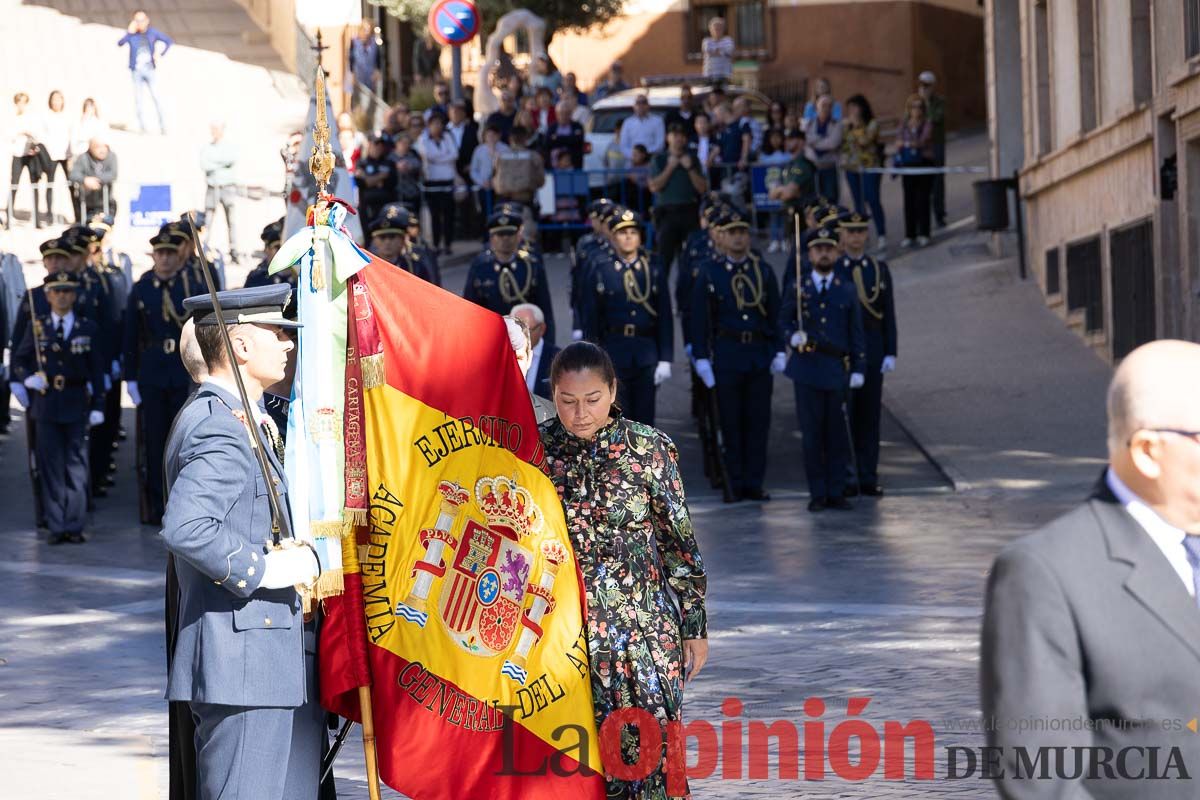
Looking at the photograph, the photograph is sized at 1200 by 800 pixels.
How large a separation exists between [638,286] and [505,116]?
12.0 meters

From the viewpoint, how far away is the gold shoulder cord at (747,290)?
14484mm

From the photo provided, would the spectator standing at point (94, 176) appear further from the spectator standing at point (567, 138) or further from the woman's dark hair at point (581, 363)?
the woman's dark hair at point (581, 363)

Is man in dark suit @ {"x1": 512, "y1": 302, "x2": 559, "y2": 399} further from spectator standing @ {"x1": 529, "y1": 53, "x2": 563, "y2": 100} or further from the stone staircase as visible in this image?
spectator standing @ {"x1": 529, "y1": 53, "x2": 563, "y2": 100}

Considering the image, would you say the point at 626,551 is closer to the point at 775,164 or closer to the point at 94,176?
the point at 775,164

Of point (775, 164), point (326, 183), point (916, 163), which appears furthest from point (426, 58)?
point (326, 183)

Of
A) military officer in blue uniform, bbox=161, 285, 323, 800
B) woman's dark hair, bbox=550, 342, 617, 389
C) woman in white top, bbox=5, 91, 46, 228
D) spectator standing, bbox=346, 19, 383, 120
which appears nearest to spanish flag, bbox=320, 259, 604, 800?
woman's dark hair, bbox=550, 342, 617, 389

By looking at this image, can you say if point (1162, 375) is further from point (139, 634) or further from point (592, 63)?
point (592, 63)

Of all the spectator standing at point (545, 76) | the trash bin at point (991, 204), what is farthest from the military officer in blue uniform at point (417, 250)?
the spectator standing at point (545, 76)

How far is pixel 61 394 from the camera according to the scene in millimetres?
13898

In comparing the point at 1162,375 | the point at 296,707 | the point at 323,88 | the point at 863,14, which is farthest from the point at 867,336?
the point at 863,14

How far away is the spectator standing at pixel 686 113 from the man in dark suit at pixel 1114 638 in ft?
71.5

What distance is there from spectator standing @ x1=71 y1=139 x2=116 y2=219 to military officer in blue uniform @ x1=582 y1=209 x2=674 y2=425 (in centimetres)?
1127

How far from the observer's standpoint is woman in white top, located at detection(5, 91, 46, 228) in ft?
83.2

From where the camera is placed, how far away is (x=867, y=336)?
1452cm
